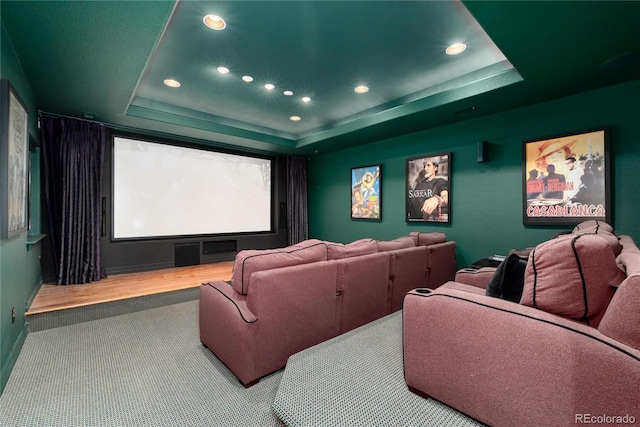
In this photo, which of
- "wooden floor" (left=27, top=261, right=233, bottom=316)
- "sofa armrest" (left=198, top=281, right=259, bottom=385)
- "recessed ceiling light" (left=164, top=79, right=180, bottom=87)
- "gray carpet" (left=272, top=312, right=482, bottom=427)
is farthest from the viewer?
"recessed ceiling light" (left=164, top=79, right=180, bottom=87)

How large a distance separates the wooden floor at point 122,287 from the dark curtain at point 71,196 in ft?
1.03

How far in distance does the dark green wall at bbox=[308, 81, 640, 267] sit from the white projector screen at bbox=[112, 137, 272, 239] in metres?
2.06

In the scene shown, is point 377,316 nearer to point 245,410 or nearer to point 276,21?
point 245,410

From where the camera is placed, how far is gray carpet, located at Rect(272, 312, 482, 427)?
4.34 feet

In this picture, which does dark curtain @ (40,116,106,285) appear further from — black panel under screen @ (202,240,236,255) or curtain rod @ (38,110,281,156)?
black panel under screen @ (202,240,236,255)

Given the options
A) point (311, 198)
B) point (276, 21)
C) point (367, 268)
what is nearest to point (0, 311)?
point (367, 268)

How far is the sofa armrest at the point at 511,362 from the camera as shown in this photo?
3.13 feet

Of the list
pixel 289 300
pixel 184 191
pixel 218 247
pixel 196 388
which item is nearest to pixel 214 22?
pixel 289 300

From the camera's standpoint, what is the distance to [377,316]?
253 cm

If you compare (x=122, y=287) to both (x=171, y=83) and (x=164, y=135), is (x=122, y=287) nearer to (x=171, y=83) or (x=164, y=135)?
(x=164, y=135)

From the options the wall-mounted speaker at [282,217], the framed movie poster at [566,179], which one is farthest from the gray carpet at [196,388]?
the wall-mounted speaker at [282,217]

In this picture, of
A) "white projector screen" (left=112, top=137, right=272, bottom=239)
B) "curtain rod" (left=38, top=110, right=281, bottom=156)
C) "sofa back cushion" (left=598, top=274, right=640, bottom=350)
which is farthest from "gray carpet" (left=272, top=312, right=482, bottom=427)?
"curtain rod" (left=38, top=110, right=281, bottom=156)

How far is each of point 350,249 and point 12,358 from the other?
2522mm

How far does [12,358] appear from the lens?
192cm
